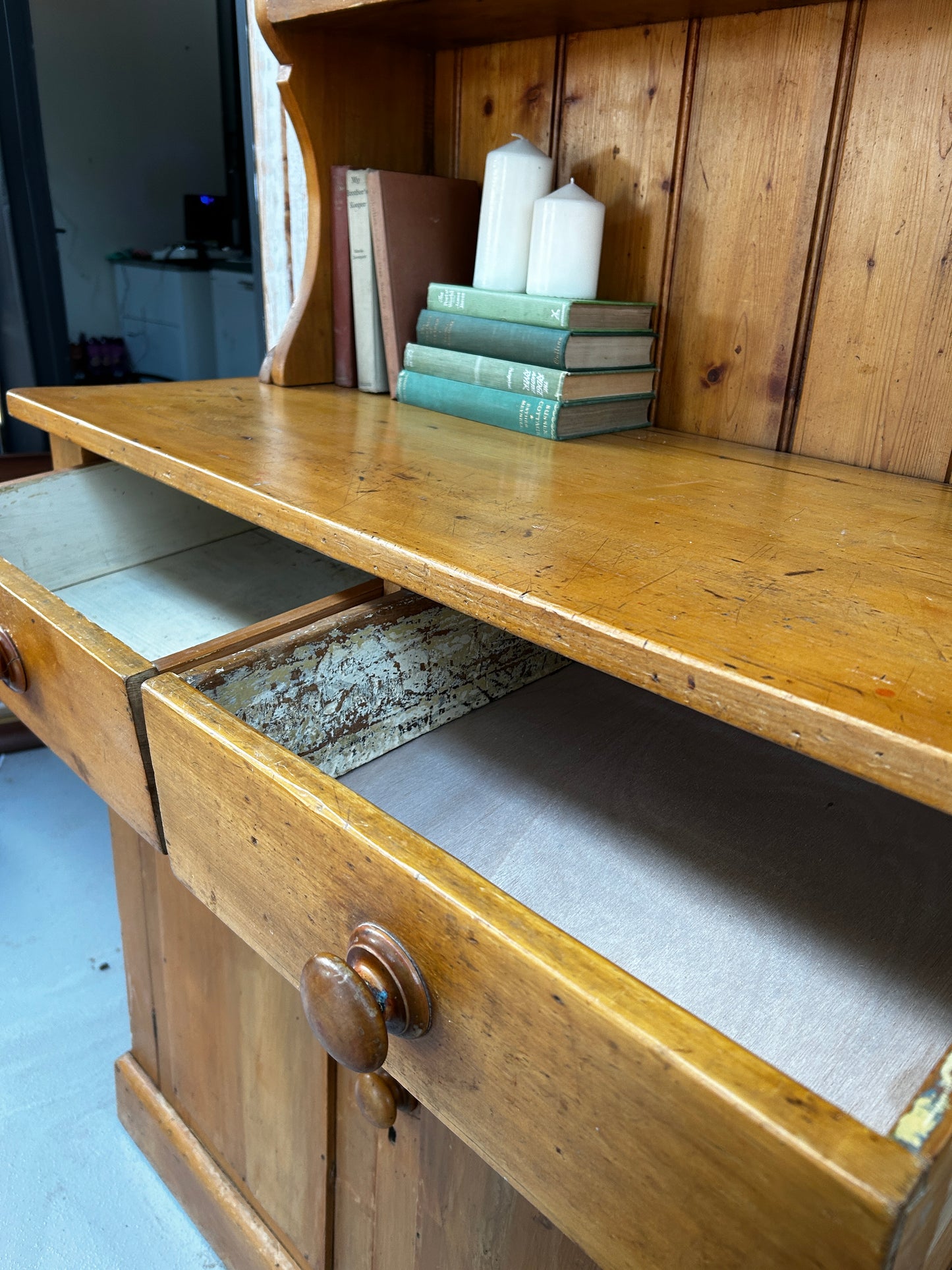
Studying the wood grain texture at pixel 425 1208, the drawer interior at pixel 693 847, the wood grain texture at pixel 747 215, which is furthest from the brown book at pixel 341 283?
the wood grain texture at pixel 425 1208

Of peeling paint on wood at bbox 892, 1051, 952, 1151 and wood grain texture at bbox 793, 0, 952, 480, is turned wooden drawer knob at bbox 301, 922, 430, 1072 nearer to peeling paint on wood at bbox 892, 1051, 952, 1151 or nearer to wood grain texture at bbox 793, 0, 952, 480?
peeling paint on wood at bbox 892, 1051, 952, 1151

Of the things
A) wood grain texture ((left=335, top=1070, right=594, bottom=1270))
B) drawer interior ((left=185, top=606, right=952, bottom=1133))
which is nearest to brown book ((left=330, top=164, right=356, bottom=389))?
drawer interior ((left=185, top=606, right=952, bottom=1133))

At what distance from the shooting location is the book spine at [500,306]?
2.61ft

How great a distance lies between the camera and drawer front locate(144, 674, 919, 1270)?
0.29 metres

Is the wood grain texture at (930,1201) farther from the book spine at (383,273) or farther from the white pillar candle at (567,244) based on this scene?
the book spine at (383,273)

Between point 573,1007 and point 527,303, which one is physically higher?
point 527,303

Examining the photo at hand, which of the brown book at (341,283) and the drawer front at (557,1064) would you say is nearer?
the drawer front at (557,1064)

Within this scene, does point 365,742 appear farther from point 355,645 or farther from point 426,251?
point 426,251

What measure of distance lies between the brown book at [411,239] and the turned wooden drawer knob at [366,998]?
0.69 meters

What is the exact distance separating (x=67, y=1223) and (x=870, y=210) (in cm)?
140

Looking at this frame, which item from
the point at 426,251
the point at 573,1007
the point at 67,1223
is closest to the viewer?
the point at 573,1007

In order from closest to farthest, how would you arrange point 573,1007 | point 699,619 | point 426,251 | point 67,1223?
point 573,1007 → point 699,619 → point 426,251 → point 67,1223

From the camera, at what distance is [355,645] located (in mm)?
690

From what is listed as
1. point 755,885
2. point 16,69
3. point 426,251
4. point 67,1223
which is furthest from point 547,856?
point 16,69
